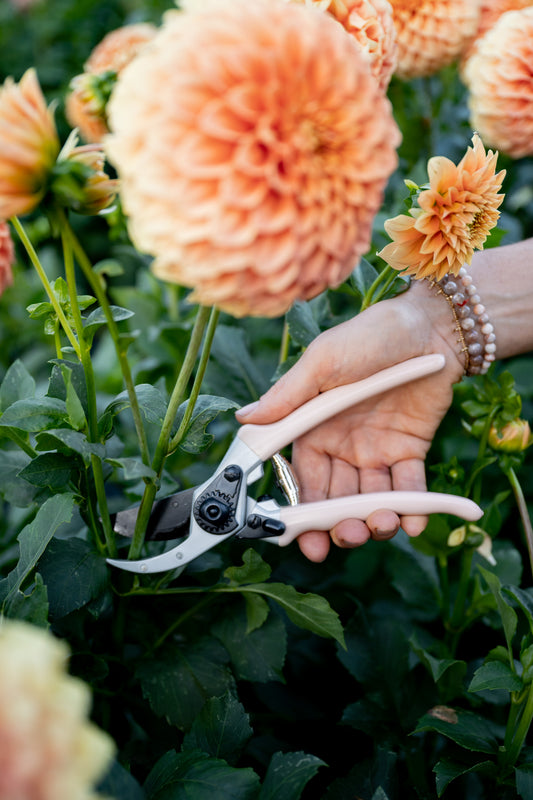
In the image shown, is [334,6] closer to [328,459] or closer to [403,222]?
[403,222]

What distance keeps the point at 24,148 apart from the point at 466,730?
755 millimetres

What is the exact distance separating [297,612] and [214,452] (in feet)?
1.73

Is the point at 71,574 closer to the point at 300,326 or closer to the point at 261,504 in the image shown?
the point at 261,504

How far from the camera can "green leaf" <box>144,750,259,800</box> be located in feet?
1.99

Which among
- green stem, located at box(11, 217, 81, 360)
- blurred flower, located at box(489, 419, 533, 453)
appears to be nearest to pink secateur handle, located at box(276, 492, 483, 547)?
blurred flower, located at box(489, 419, 533, 453)

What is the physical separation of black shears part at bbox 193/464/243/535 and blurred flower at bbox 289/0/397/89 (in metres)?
0.54

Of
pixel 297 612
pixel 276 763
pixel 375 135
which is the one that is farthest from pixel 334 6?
pixel 276 763

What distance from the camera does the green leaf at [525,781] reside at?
0.71 metres

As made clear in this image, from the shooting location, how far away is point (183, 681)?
32.8 inches

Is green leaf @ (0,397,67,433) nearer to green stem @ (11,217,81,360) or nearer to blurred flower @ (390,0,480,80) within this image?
green stem @ (11,217,81,360)

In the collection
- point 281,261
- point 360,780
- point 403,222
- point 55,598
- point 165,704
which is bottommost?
point 360,780

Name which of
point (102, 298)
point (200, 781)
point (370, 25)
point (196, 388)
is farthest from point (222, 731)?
point (370, 25)

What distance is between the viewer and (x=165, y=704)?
2.68 ft

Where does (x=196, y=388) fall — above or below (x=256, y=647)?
above
